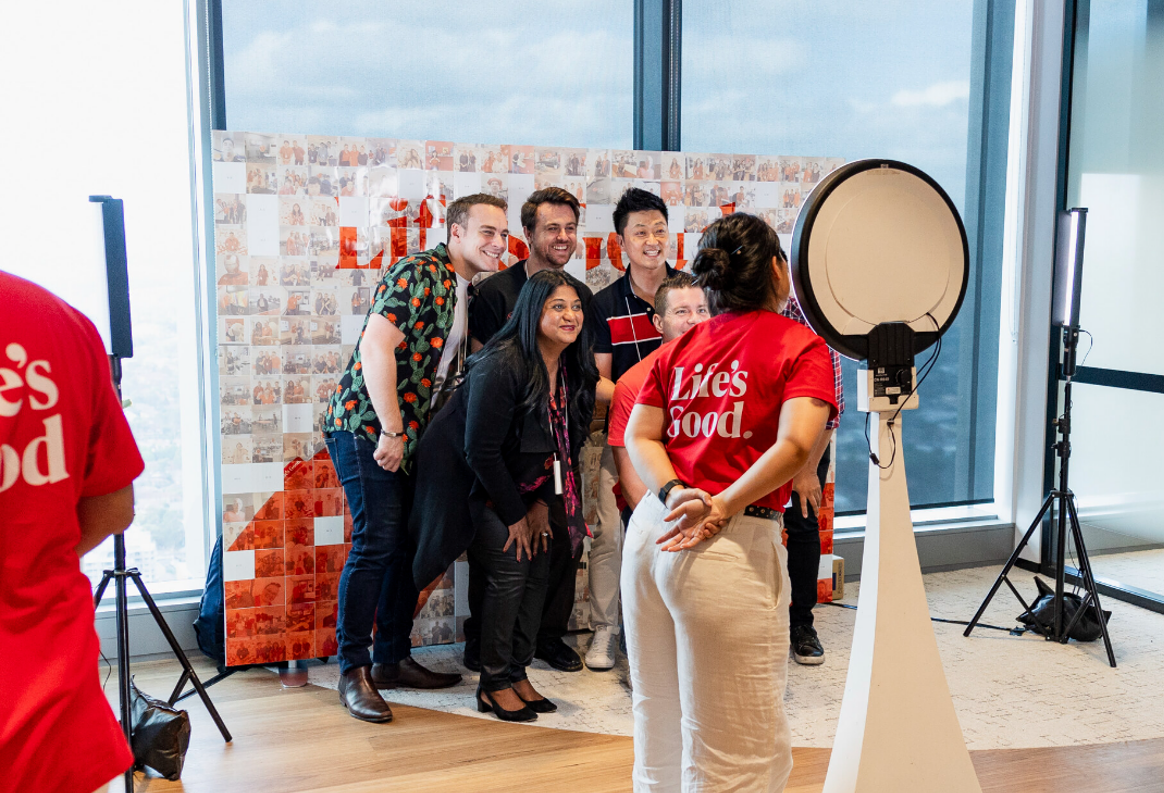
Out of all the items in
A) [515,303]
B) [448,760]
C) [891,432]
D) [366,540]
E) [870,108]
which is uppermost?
[870,108]

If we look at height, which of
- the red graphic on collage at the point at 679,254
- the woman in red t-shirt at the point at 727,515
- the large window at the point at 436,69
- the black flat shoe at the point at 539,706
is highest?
the large window at the point at 436,69

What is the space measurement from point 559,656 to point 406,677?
0.56m

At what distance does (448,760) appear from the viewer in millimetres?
2869

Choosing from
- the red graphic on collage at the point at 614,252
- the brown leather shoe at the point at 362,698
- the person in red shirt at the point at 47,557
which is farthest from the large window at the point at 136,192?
the person in red shirt at the point at 47,557

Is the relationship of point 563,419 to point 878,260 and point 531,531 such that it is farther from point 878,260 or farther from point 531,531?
point 878,260

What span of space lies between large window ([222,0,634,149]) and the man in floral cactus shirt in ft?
2.32

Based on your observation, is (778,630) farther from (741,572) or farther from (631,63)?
(631,63)

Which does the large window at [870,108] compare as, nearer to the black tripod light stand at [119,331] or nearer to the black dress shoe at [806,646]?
the black dress shoe at [806,646]

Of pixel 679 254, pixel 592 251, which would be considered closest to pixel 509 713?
pixel 592 251

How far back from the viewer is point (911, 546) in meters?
2.33

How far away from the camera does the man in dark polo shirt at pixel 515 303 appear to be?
3.52 meters

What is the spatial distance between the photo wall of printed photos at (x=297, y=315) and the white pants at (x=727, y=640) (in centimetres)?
187

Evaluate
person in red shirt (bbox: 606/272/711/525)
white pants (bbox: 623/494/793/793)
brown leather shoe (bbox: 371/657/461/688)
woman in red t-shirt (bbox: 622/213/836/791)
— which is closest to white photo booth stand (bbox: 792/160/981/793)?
woman in red t-shirt (bbox: 622/213/836/791)

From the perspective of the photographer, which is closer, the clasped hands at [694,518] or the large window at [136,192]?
the clasped hands at [694,518]
